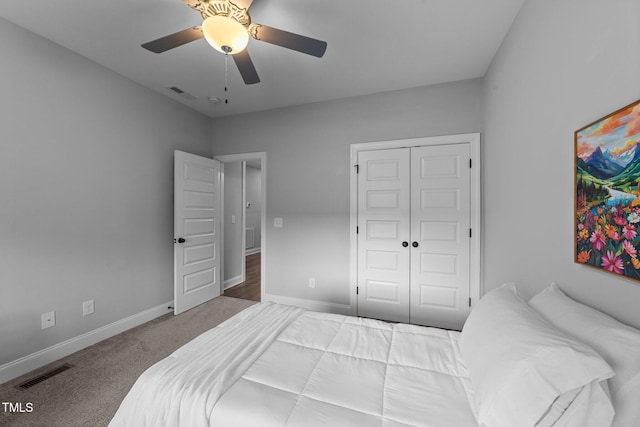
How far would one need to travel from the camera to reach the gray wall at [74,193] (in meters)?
A: 1.89

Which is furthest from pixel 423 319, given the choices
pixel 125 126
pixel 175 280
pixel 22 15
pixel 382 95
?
pixel 22 15

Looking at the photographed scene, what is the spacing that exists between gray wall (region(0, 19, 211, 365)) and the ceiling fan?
1.24m

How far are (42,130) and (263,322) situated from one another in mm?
2367

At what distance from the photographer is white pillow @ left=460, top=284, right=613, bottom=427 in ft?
2.27

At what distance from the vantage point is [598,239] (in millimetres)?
1002

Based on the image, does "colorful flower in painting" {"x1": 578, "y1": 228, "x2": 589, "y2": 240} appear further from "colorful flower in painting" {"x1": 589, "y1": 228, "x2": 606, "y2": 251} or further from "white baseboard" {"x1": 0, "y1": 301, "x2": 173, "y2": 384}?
"white baseboard" {"x1": 0, "y1": 301, "x2": 173, "y2": 384}

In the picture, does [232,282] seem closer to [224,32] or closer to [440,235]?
[440,235]

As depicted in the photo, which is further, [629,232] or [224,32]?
[224,32]

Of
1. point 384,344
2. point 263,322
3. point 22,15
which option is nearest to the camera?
point 384,344

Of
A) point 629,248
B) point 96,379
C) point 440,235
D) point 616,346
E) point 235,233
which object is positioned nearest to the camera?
point 616,346

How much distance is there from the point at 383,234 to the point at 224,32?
2.34m

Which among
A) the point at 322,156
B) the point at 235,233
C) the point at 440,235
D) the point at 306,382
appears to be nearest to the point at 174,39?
the point at 322,156

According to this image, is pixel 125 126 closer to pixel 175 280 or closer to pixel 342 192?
pixel 175 280

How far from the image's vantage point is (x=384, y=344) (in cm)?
139
